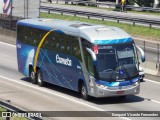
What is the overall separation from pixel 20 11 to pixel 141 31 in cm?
1063

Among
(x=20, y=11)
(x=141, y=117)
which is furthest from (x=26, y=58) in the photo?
(x=20, y=11)

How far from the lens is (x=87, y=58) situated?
70.4 ft

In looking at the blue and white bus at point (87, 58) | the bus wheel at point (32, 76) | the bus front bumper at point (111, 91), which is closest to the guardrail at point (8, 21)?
the bus wheel at point (32, 76)

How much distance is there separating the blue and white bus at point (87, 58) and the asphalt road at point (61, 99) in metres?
0.44

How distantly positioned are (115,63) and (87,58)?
113 cm

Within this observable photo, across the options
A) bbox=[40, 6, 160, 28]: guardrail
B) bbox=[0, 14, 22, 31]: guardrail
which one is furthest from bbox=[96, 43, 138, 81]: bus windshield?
bbox=[40, 6, 160, 28]: guardrail

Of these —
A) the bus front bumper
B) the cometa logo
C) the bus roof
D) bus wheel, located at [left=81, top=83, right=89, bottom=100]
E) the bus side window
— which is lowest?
bus wheel, located at [left=81, top=83, right=89, bottom=100]

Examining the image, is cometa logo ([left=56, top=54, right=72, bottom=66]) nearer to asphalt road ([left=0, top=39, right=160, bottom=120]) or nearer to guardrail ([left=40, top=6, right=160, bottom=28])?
asphalt road ([left=0, top=39, right=160, bottom=120])

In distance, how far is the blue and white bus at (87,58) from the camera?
69.2ft

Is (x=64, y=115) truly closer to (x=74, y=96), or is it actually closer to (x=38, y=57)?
(x=74, y=96)

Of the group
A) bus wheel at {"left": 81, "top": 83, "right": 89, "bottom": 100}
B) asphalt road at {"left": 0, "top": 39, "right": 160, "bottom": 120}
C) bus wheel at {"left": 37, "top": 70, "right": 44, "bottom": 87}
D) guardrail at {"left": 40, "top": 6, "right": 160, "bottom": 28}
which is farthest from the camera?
guardrail at {"left": 40, "top": 6, "right": 160, "bottom": 28}

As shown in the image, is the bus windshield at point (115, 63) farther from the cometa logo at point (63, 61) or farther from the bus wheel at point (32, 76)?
the bus wheel at point (32, 76)

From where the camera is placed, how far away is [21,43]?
88.8ft

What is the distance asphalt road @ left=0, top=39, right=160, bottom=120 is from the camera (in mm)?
20297
